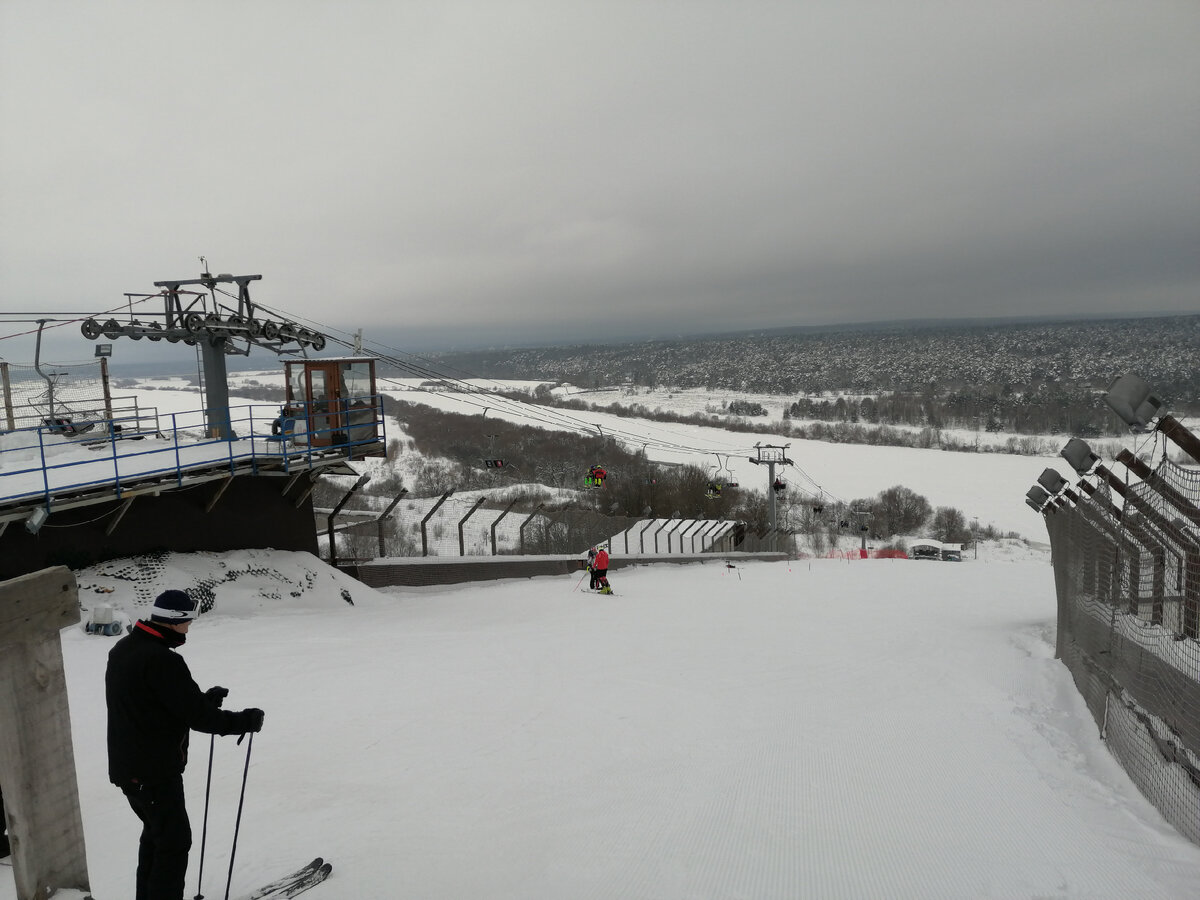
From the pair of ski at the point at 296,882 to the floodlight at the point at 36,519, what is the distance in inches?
371

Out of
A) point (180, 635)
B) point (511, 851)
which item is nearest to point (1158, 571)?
point (511, 851)

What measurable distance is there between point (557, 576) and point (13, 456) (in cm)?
1429

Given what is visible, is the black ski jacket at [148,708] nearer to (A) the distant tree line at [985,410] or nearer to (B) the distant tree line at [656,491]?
(B) the distant tree line at [656,491]

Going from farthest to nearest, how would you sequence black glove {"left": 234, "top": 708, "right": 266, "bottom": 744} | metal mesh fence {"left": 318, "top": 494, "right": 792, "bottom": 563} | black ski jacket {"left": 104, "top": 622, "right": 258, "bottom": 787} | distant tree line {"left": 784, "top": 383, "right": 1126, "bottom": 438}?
distant tree line {"left": 784, "top": 383, "right": 1126, "bottom": 438}
metal mesh fence {"left": 318, "top": 494, "right": 792, "bottom": 563}
black glove {"left": 234, "top": 708, "right": 266, "bottom": 744}
black ski jacket {"left": 104, "top": 622, "right": 258, "bottom": 787}

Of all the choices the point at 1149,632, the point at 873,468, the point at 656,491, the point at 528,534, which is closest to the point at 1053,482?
the point at 1149,632

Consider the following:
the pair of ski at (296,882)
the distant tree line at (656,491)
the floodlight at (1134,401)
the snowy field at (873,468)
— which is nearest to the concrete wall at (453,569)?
the pair of ski at (296,882)

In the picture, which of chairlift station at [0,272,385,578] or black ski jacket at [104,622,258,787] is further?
chairlift station at [0,272,385,578]

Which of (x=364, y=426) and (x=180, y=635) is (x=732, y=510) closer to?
(x=364, y=426)

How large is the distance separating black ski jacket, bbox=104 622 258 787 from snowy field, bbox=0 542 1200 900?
3.28 ft

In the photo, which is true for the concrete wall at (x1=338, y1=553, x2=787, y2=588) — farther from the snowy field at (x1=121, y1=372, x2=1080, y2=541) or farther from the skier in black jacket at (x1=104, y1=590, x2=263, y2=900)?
the snowy field at (x1=121, y1=372, x2=1080, y2=541)

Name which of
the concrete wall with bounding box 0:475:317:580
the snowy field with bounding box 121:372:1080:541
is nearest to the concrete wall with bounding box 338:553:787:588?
the concrete wall with bounding box 0:475:317:580

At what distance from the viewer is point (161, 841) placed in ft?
11.9

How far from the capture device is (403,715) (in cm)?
688

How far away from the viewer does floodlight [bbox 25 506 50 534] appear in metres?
10.6
